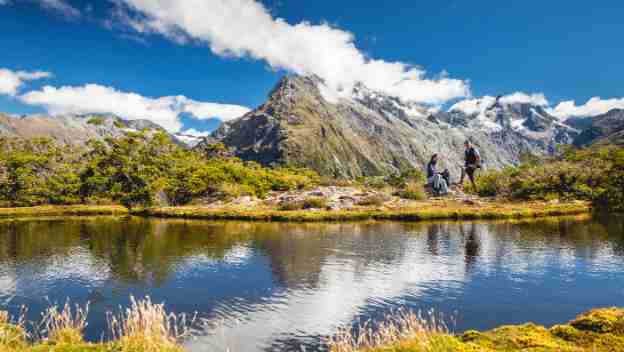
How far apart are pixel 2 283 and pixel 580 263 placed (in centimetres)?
4489

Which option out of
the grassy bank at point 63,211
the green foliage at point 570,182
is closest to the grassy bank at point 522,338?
the green foliage at point 570,182

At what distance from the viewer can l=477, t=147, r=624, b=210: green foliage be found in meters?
89.3

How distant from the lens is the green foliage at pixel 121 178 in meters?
108

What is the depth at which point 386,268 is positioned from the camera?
3422 centimetres

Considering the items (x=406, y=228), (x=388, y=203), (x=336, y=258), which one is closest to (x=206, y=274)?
(x=336, y=258)

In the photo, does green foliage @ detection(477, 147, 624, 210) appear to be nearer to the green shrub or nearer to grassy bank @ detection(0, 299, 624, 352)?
the green shrub

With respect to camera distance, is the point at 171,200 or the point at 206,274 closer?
the point at 206,274

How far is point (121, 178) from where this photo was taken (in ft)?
374

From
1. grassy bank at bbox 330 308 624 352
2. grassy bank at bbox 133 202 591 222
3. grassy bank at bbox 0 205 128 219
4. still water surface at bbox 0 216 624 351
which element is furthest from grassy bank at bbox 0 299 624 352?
grassy bank at bbox 0 205 128 219

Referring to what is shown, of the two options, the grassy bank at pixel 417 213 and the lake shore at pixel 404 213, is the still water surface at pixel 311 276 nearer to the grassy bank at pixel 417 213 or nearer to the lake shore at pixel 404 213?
the grassy bank at pixel 417 213

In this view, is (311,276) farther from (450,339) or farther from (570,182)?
(570,182)

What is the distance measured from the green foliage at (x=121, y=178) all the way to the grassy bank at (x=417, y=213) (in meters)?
28.3

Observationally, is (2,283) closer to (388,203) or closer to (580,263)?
(580,263)

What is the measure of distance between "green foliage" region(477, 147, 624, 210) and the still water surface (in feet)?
138
